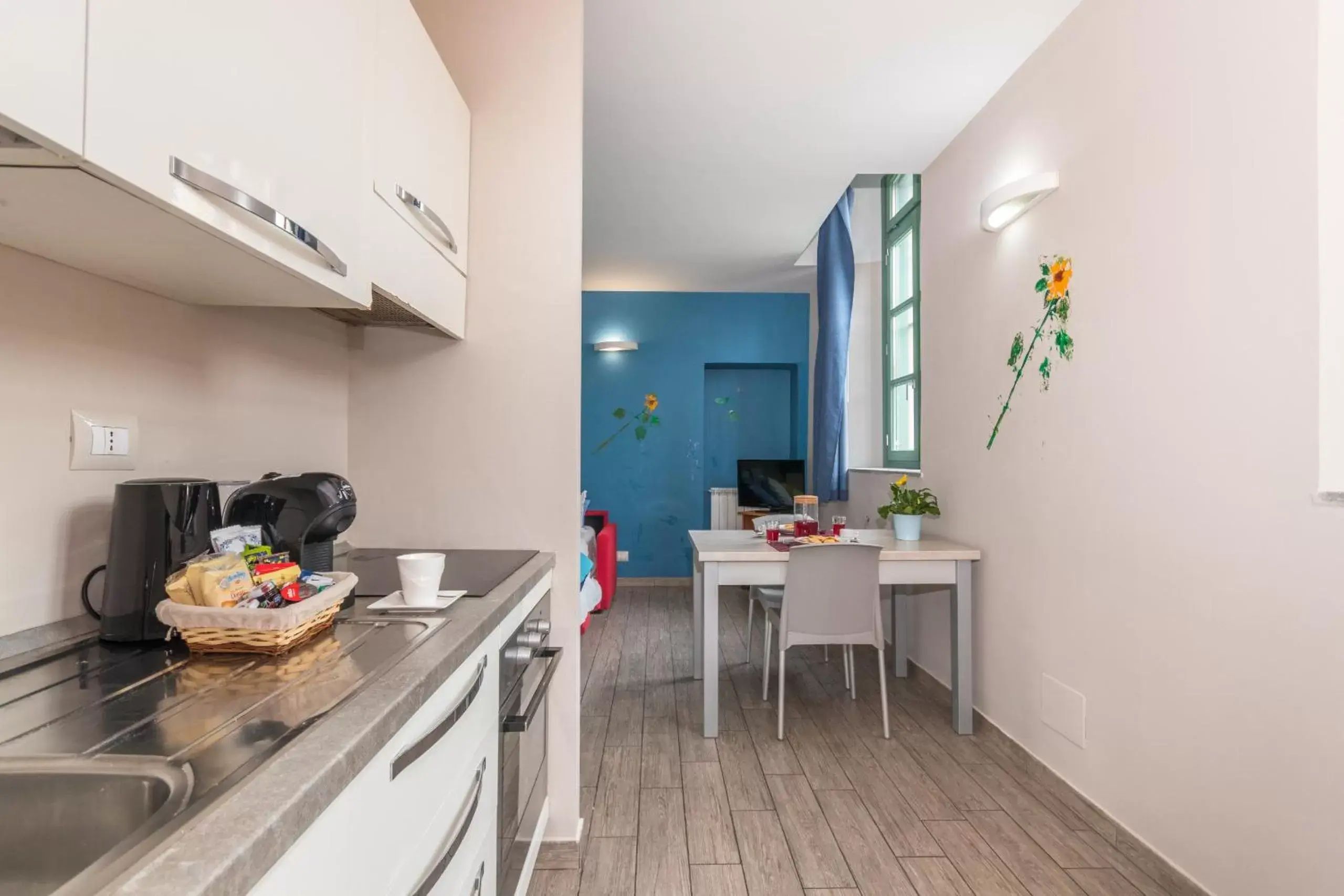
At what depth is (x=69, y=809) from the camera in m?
0.63

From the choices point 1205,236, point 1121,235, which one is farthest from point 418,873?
point 1121,235

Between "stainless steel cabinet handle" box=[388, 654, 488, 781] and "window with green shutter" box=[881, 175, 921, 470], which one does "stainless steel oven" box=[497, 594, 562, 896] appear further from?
"window with green shutter" box=[881, 175, 921, 470]

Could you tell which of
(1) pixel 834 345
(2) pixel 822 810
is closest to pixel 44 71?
(2) pixel 822 810

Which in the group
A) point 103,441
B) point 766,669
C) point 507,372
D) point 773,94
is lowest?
point 766,669

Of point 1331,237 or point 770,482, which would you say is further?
point 770,482

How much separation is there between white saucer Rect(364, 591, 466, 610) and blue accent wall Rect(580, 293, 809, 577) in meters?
4.73

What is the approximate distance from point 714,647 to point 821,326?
278 centimetres

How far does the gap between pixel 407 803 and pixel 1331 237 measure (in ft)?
6.52

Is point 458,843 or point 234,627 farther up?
point 234,627

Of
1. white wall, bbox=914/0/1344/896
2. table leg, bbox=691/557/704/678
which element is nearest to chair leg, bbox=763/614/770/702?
table leg, bbox=691/557/704/678

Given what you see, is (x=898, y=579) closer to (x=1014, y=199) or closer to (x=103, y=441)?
(x=1014, y=199)

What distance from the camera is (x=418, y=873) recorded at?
2.83ft

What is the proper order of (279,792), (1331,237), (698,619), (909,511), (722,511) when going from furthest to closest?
(722,511) → (698,619) → (909,511) → (1331,237) → (279,792)

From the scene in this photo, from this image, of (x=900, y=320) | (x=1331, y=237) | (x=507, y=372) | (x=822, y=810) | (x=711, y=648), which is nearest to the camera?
(x=1331, y=237)
